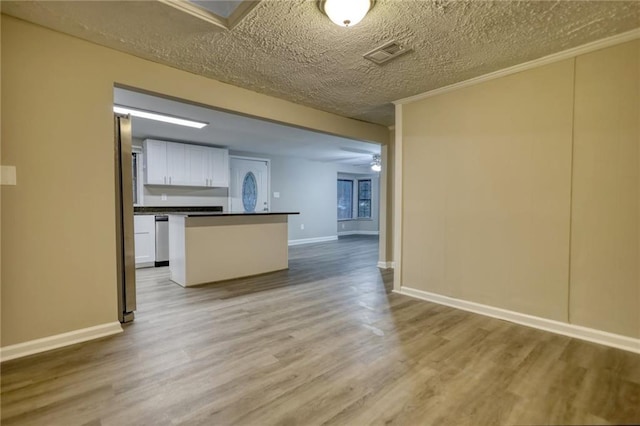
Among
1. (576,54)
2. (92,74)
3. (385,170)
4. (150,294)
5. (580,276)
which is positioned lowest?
(150,294)

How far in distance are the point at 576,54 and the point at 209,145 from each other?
5.86 metres

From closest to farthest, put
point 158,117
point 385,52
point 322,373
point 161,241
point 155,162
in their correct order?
1. point 322,373
2. point 385,52
3. point 158,117
4. point 161,241
5. point 155,162

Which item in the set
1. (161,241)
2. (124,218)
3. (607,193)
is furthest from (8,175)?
(607,193)

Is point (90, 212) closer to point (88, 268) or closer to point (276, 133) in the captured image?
point (88, 268)

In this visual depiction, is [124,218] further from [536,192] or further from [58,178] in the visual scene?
[536,192]

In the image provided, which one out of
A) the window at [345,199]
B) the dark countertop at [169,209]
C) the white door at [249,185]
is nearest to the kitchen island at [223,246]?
the dark countertop at [169,209]

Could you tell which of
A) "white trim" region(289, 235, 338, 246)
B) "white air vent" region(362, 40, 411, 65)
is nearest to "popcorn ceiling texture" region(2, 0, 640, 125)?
"white air vent" region(362, 40, 411, 65)

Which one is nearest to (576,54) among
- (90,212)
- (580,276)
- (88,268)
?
(580,276)

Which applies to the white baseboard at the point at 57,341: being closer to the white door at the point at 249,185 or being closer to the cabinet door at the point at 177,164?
the cabinet door at the point at 177,164

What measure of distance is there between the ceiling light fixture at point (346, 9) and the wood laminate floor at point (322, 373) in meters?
2.18

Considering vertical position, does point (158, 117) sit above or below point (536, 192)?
above

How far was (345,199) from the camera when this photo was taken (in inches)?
414

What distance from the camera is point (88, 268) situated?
7.72 ft

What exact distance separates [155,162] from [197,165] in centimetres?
77
